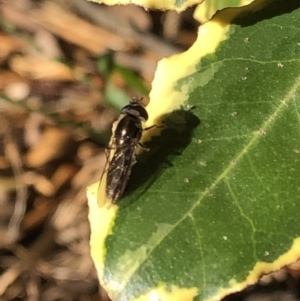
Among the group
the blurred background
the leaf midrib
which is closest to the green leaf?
the leaf midrib

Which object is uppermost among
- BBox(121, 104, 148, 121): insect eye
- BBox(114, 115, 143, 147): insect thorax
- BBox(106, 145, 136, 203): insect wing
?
BBox(121, 104, 148, 121): insect eye

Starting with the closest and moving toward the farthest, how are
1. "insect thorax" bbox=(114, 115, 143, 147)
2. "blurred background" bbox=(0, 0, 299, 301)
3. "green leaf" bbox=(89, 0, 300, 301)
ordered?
"green leaf" bbox=(89, 0, 300, 301), "insect thorax" bbox=(114, 115, 143, 147), "blurred background" bbox=(0, 0, 299, 301)

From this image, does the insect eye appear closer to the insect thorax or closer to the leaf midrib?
the insect thorax

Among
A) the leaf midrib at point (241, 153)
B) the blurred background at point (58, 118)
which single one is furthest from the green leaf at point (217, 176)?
the blurred background at point (58, 118)

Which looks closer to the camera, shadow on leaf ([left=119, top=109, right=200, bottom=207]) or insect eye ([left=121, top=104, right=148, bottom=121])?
shadow on leaf ([left=119, top=109, right=200, bottom=207])

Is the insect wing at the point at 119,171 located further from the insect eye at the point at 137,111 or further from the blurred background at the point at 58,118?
the blurred background at the point at 58,118
